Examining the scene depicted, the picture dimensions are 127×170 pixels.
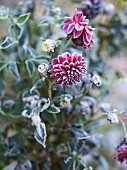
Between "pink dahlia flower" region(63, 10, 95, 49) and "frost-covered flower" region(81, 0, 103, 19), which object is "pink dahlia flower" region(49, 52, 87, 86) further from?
"frost-covered flower" region(81, 0, 103, 19)

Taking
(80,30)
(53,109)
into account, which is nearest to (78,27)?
(80,30)

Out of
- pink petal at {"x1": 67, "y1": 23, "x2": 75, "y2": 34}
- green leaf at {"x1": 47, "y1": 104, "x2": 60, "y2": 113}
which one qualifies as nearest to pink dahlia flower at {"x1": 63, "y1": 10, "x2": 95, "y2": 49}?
pink petal at {"x1": 67, "y1": 23, "x2": 75, "y2": 34}

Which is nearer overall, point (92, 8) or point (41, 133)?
point (41, 133)

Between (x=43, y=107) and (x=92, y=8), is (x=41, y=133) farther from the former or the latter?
(x=92, y=8)

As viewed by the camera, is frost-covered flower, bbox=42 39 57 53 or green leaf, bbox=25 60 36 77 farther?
green leaf, bbox=25 60 36 77

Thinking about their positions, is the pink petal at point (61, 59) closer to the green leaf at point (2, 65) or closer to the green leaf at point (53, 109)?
the green leaf at point (53, 109)

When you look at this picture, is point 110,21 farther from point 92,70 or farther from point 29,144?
point 29,144

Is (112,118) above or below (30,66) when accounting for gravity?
below
